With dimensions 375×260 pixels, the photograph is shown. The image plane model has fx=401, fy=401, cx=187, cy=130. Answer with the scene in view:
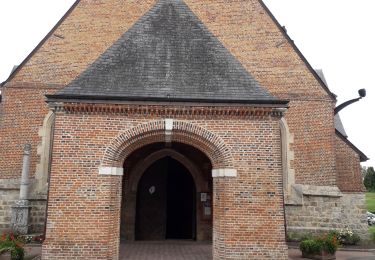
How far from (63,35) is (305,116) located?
972cm

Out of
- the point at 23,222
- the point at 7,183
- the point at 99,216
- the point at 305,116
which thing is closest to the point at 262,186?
the point at 99,216

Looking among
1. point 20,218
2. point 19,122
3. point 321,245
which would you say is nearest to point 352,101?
point 321,245

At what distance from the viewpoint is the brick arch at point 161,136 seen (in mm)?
9875

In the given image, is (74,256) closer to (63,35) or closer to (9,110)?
(9,110)

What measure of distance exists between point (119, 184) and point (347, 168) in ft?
31.5

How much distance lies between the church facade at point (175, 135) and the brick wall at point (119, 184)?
0.03m

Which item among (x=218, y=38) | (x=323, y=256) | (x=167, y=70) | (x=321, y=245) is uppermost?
(x=218, y=38)

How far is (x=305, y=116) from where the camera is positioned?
49.1ft

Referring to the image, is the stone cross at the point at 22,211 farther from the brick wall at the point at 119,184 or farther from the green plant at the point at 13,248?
the brick wall at the point at 119,184

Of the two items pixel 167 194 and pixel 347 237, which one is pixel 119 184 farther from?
pixel 347 237

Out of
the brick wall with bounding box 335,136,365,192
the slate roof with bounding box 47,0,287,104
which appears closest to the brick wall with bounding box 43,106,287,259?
the slate roof with bounding box 47,0,287,104

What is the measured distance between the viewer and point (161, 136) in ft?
33.7

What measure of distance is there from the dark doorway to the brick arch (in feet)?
14.7

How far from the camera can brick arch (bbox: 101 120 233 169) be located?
9875 mm
